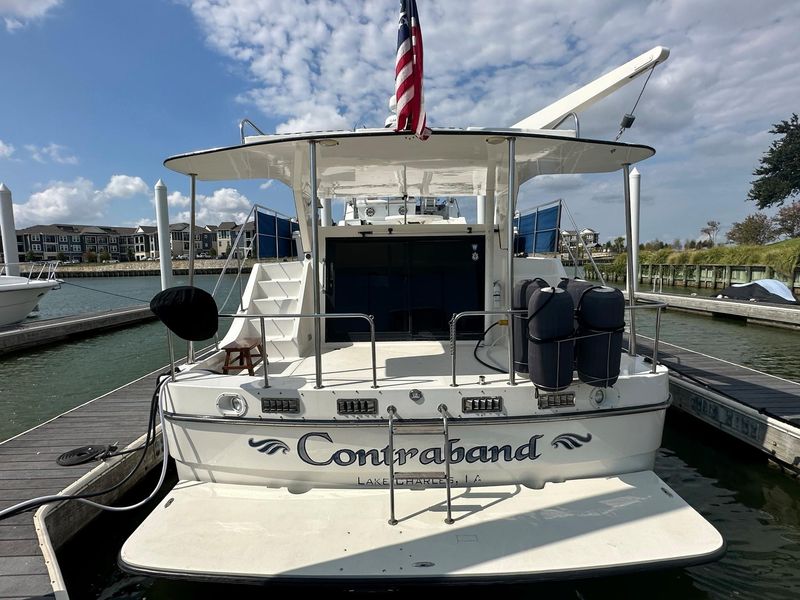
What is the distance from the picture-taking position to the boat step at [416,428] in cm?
350

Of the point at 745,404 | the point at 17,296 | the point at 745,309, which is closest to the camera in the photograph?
the point at 745,404

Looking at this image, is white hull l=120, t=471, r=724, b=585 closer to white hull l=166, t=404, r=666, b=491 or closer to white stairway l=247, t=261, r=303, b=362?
white hull l=166, t=404, r=666, b=491

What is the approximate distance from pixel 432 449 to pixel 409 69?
2.82 m

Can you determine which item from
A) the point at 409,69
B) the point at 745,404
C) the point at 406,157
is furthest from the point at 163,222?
the point at 745,404

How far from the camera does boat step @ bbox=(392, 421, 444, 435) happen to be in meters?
3.50

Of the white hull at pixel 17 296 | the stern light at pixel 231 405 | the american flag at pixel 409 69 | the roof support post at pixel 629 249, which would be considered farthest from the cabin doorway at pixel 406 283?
the white hull at pixel 17 296

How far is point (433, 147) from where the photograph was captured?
4.07 meters

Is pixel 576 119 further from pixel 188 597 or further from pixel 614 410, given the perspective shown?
pixel 188 597

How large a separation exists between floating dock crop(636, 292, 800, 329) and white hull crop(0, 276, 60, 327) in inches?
978

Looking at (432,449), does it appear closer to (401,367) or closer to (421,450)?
(421,450)

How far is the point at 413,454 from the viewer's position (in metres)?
3.60

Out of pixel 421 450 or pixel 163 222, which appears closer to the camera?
pixel 421 450

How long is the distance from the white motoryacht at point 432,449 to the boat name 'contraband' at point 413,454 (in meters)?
0.01

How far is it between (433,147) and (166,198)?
919cm
